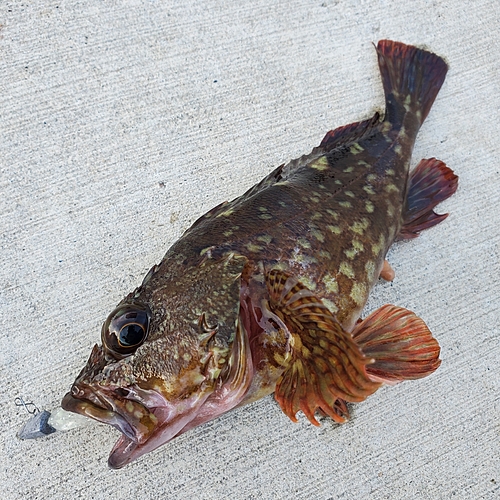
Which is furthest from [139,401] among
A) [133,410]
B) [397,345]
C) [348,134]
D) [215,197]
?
[348,134]

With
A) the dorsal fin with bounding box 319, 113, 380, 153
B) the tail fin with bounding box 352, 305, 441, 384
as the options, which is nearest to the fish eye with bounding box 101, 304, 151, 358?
the tail fin with bounding box 352, 305, 441, 384

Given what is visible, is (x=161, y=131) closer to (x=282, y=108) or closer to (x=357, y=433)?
(x=282, y=108)

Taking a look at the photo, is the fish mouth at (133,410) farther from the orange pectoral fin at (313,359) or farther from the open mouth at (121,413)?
the orange pectoral fin at (313,359)

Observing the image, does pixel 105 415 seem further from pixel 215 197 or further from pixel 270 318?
pixel 215 197

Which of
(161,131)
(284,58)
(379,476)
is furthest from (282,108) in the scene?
(379,476)

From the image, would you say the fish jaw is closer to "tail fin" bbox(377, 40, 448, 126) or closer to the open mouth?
the open mouth

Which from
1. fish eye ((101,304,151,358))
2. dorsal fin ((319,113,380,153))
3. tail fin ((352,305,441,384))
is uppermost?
dorsal fin ((319,113,380,153))
